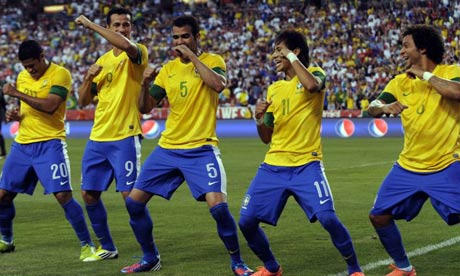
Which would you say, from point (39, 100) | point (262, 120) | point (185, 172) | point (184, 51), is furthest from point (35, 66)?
point (262, 120)

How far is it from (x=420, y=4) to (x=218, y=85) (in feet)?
105

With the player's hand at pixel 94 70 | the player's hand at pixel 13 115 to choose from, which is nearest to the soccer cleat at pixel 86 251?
the player's hand at pixel 13 115

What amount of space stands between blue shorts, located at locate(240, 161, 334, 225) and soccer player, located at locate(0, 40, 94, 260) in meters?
2.49

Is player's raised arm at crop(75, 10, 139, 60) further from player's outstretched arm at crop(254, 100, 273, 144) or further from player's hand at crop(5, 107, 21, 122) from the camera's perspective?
player's outstretched arm at crop(254, 100, 273, 144)

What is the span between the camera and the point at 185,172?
345 inches

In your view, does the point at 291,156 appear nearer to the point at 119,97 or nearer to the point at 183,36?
the point at 183,36

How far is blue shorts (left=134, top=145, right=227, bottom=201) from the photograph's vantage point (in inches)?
342

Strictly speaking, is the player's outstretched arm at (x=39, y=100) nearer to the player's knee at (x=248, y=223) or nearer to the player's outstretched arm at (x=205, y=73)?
the player's outstretched arm at (x=205, y=73)

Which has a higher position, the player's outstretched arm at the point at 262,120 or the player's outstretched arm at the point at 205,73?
the player's outstretched arm at the point at 205,73

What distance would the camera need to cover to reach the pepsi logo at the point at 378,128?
1266 inches

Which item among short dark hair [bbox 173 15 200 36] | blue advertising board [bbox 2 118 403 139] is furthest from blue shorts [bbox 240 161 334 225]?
blue advertising board [bbox 2 118 403 139]

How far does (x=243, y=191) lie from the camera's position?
Result: 1677 cm

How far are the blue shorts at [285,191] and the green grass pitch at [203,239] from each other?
968mm

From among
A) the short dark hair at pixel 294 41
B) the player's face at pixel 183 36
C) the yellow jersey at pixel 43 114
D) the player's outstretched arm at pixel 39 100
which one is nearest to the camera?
the short dark hair at pixel 294 41
